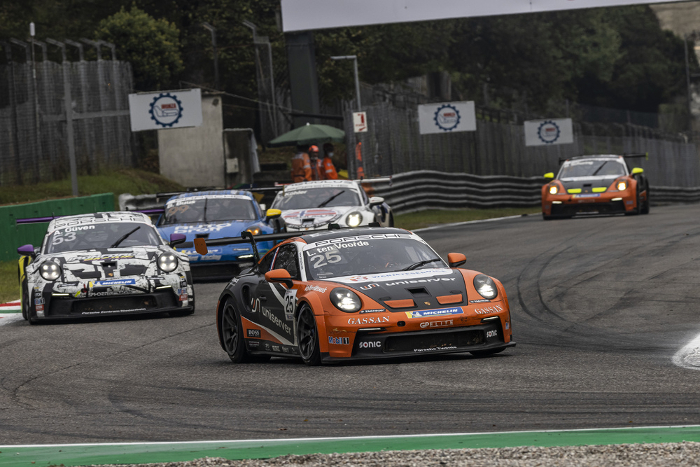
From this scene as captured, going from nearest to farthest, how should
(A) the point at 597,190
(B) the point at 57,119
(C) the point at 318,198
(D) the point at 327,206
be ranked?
(D) the point at 327,206, (C) the point at 318,198, (B) the point at 57,119, (A) the point at 597,190

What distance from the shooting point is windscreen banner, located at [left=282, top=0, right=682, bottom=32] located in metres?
32.4

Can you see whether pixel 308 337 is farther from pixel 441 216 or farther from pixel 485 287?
pixel 441 216

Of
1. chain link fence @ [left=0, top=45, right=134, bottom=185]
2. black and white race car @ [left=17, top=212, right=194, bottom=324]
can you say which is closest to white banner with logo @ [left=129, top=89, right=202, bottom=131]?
chain link fence @ [left=0, top=45, right=134, bottom=185]

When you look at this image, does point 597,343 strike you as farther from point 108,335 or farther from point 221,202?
point 221,202

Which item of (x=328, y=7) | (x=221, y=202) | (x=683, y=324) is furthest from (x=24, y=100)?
(x=683, y=324)

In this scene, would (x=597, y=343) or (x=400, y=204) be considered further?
(x=400, y=204)

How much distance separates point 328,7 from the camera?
3356 centimetres

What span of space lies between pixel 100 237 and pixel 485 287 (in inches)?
275

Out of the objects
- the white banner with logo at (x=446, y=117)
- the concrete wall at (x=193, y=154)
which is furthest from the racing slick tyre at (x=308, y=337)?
the concrete wall at (x=193, y=154)

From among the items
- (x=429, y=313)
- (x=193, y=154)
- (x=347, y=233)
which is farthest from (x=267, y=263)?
(x=193, y=154)

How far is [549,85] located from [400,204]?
41.5m

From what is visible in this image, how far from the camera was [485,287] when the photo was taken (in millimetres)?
9539

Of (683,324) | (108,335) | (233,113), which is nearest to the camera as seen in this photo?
(683,324)

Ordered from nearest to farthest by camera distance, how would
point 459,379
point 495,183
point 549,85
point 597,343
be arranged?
1. point 459,379
2. point 597,343
3. point 495,183
4. point 549,85
